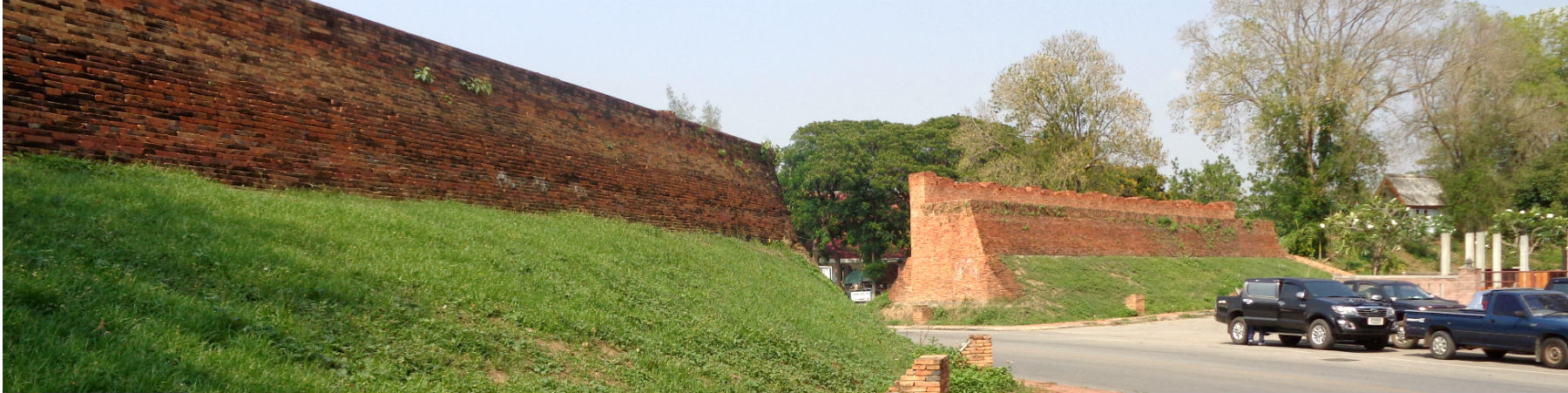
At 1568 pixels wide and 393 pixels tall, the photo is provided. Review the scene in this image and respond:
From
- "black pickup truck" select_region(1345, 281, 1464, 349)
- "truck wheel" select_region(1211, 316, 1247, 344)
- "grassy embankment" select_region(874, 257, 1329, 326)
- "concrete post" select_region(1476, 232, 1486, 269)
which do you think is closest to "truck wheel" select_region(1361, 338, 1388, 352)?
"black pickup truck" select_region(1345, 281, 1464, 349)

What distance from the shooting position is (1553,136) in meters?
43.7

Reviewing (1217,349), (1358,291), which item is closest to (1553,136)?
(1358,291)

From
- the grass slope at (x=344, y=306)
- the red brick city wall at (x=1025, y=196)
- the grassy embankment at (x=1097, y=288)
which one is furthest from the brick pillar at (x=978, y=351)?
the red brick city wall at (x=1025, y=196)

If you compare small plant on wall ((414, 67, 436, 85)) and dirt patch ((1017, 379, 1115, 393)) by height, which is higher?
small plant on wall ((414, 67, 436, 85))

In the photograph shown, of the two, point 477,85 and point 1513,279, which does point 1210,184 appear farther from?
point 477,85

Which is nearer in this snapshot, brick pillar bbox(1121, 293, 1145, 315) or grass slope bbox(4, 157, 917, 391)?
grass slope bbox(4, 157, 917, 391)

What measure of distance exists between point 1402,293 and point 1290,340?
106 inches

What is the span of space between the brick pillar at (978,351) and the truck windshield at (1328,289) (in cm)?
1026

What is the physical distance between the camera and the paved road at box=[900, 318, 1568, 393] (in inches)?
447

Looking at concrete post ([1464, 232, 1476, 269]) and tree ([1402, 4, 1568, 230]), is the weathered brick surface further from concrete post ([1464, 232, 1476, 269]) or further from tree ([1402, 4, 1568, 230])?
tree ([1402, 4, 1568, 230])

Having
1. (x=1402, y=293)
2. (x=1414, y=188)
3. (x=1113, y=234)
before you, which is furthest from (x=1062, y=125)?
(x=1414, y=188)

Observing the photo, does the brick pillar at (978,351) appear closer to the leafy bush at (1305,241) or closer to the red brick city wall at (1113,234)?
the red brick city wall at (1113,234)

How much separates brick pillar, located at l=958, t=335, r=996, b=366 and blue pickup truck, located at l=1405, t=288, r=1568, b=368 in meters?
8.71

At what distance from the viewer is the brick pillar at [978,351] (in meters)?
11.1
